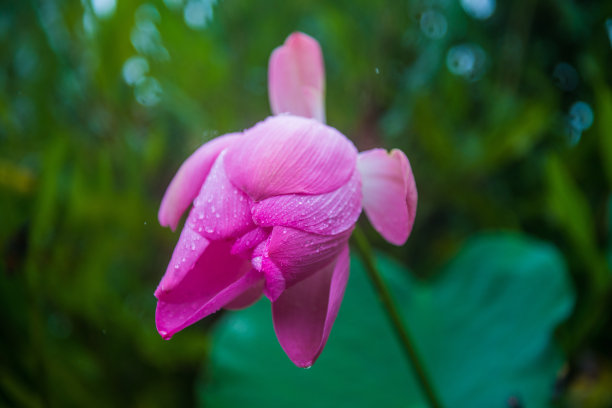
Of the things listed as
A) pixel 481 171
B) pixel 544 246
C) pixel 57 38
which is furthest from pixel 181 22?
pixel 544 246

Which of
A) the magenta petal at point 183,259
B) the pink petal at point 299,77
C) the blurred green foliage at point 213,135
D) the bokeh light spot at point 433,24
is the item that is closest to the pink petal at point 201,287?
the magenta petal at point 183,259

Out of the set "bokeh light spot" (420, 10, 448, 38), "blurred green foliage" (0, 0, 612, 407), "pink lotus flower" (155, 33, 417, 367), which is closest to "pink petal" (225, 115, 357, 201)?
"pink lotus flower" (155, 33, 417, 367)

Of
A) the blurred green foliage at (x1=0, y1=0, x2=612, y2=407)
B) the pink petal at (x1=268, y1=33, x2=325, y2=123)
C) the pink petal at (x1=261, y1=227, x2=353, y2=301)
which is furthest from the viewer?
the blurred green foliage at (x1=0, y1=0, x2=612, y2=407)

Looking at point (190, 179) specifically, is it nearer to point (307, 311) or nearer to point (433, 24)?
point (307, 311)

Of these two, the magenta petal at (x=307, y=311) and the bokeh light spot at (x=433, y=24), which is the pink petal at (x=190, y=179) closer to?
the magenta petal at (x=307, y=311)

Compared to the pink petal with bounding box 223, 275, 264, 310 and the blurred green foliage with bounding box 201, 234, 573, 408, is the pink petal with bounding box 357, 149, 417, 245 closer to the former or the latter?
the pink petal with bounding box 223, 275, 264, 310

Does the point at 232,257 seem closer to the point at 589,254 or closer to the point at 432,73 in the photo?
the point at 589,254

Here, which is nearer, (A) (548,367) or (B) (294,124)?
(B) (294,124)

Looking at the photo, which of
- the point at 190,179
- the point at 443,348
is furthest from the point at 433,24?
the point at 190,179

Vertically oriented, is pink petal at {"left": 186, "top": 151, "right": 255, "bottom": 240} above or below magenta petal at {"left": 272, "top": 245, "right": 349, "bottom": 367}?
above
